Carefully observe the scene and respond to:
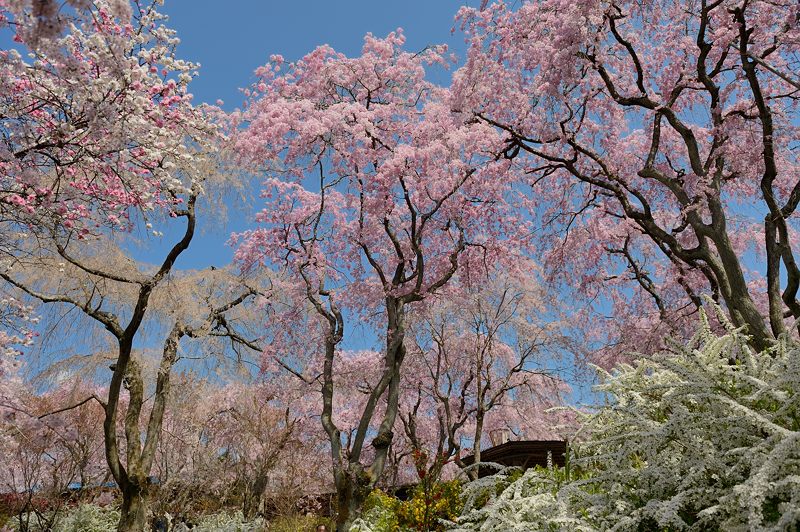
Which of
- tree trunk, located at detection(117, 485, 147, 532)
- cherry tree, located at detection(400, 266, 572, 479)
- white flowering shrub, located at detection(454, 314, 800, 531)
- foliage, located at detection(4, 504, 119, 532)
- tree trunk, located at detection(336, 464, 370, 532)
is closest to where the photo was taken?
white flowering shrub, located at detection(454, 314, 800, 531)

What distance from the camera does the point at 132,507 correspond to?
8969 millimetres

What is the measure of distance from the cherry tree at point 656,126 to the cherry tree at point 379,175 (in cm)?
94

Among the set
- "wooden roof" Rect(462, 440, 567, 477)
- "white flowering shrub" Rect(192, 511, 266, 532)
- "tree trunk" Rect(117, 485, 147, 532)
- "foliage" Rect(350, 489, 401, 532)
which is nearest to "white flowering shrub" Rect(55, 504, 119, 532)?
"white flowering shrub" Rect(192, 511, 266, 532)

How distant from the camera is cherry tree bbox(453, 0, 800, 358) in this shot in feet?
26.5

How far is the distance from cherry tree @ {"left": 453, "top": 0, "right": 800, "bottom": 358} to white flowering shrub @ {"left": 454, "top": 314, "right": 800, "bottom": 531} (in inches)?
150

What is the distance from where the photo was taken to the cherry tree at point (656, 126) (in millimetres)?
8078

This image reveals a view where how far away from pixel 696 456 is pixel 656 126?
7.06 meters

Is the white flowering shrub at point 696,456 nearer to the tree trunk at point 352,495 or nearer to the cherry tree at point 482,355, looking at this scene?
the tree trunk at point 352,495

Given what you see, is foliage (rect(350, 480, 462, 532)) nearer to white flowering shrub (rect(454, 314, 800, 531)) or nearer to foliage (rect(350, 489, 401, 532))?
foliage (rect(350, 489, 401, 532))

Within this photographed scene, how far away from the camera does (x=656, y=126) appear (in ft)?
30.5

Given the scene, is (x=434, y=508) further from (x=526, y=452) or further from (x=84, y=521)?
(x=84, y=521)

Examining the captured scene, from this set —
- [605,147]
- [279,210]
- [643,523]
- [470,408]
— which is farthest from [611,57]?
[470,408]

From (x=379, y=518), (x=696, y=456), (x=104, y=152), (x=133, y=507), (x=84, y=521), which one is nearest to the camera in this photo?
(x=696, y=456)

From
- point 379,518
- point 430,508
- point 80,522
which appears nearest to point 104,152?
point 430,508
